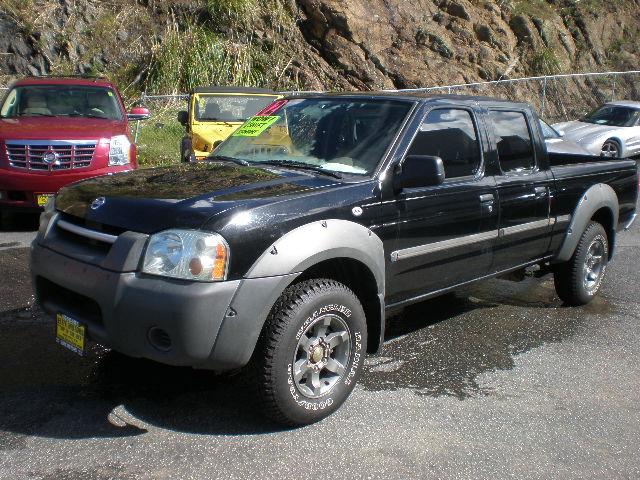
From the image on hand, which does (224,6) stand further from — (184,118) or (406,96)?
(406,96)

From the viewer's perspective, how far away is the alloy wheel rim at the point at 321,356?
156 inches

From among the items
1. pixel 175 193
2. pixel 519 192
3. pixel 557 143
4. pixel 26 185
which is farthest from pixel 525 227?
pixel 557 143

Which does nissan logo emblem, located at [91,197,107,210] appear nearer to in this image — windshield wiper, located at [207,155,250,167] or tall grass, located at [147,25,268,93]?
windshield wiper, located at [207,155,250,167]

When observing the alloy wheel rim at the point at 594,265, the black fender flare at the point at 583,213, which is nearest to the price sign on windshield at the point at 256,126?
the black fender flare at the point at 583,213

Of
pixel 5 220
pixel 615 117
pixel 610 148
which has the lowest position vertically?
pixel 5 220

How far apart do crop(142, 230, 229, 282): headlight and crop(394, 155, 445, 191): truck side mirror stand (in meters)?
1.33

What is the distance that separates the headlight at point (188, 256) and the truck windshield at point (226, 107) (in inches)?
338

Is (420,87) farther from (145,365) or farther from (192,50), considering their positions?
(145,365)

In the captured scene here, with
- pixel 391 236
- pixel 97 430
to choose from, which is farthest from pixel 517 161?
pixel 97 430

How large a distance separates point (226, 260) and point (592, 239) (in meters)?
3.87

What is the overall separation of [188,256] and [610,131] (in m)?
15.0

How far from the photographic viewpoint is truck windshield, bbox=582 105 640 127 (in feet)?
55.8

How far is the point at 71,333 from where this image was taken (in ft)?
12.8

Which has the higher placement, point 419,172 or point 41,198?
point 419,172
